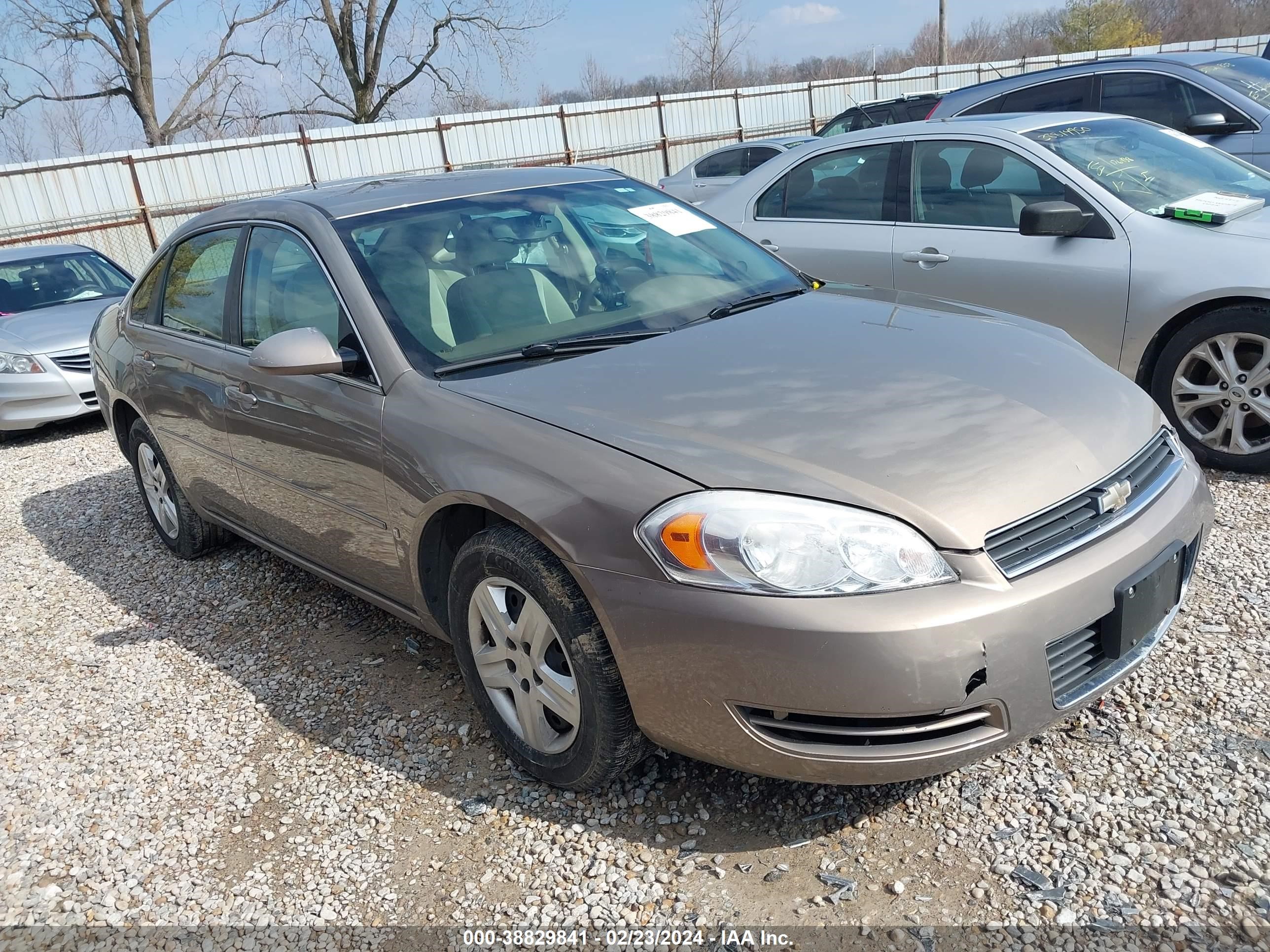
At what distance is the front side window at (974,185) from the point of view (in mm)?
4887

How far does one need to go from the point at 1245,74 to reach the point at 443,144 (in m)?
14.7

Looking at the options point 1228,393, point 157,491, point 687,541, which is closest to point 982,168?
point 1228,393

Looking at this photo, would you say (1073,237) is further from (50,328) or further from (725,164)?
(725,164)

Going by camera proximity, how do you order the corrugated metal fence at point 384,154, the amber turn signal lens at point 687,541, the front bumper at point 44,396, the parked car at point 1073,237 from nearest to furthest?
the amber turn signal lens at point 687,541 → the parked car at point 1073,237 → the front bumper at point 44,396 → the corrugated metal fence at point 384,154

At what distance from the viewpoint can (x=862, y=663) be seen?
6.74 ft

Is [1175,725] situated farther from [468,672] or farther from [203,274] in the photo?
[203,274]

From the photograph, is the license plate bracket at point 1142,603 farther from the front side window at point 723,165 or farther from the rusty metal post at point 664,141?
the rusty metal post at point 664,141

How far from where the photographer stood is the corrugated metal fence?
1595cm

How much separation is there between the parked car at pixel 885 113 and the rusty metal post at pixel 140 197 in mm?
11162

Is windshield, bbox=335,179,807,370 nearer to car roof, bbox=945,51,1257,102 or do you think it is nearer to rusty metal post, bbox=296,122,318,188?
car roof, bbox=945,51,1257,102

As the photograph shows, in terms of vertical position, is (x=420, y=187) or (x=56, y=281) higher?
(x=420, y=187)

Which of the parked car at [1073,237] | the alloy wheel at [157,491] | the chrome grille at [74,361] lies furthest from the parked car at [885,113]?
the alloy wheel at [157,491]

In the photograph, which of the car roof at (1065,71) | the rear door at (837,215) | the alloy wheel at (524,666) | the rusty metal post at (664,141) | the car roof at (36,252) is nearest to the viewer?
the alloy wheel at (524,666)

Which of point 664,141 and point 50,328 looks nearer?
point 50,328
